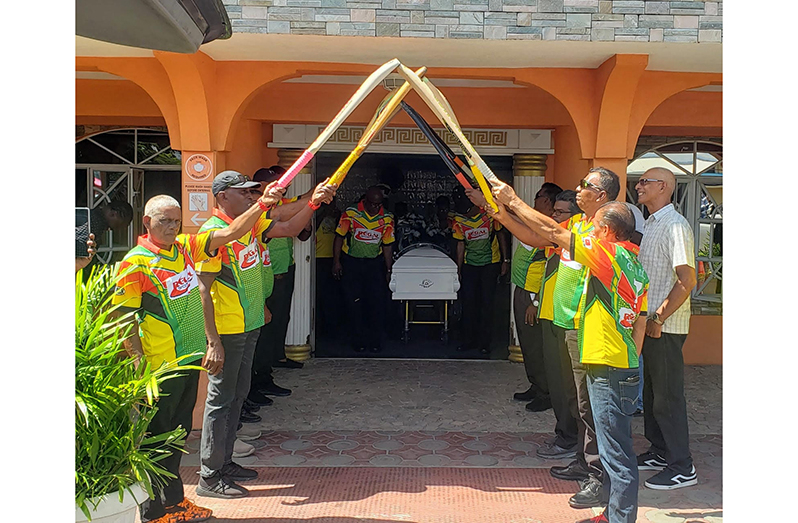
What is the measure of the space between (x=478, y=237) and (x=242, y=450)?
364 cm

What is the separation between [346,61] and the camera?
17.0 ft

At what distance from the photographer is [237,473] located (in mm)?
4387

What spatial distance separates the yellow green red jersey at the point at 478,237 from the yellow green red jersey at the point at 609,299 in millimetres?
4058

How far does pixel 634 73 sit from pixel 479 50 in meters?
1.12

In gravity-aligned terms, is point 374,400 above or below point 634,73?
below

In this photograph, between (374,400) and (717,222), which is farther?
(717,222)

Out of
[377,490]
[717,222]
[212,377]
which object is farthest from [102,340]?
[717,222]

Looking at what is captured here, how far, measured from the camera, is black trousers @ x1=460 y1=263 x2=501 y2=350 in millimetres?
7656

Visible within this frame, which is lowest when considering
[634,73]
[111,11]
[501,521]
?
[501,521]

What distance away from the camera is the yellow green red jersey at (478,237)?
24.7ft

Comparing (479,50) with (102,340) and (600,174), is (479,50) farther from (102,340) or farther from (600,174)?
(102,340)

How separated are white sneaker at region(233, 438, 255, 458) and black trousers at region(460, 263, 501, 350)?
3435 millimetres

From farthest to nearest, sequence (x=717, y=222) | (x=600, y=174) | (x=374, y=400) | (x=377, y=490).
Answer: (x=717, y=222), (x=374, y=400), (x=377, y=490), (x=600, y=174)

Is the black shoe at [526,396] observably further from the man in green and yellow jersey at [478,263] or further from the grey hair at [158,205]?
the grey hair at [158,205]
